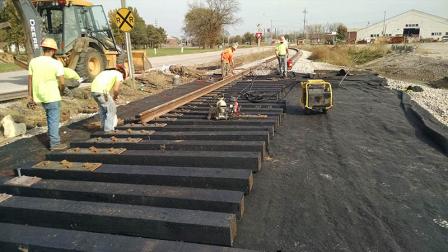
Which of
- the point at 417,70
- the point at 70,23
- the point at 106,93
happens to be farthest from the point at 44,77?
the point at 417,70

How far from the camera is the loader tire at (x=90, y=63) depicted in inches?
460

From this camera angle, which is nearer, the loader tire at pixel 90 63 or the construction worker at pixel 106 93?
the construction worker at pixel 106 93

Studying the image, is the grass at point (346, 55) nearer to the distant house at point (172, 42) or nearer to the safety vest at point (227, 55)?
the safety vest at point (227, 55)

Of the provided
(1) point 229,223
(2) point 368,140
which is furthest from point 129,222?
(2) point 368,140

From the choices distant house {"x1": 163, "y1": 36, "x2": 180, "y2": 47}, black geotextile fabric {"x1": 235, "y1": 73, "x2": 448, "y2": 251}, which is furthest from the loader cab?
distant house {"x1": 163, "y1": 36, "x2": 180, "y2": 47}

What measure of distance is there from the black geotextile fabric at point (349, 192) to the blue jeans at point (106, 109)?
9.82 ft

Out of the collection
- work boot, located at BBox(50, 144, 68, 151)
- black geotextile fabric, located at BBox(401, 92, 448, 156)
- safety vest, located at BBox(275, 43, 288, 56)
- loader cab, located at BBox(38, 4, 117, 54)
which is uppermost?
loader cab, located at BBox(38, 4, 117, 54)

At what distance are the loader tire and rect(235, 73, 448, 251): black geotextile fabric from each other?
25.1ft

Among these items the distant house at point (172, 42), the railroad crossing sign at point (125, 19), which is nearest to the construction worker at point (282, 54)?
the railroad crossing sign at point (125, 19)

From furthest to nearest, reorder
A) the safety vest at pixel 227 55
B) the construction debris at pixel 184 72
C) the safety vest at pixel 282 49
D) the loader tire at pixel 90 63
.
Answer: the construction debris at pixel 184 72
the safety vest at pixel 282 49
the safety vest at pixel 227 55
the loader tire at pixel 90 63

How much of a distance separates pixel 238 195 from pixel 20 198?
2550 millimetres

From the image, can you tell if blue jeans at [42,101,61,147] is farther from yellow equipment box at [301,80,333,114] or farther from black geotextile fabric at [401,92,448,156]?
black geotextile fabric at [401,92,448,156]

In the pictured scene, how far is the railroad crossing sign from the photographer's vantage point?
12211 millimetres

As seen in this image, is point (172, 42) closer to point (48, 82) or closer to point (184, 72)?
point (184, 72)
